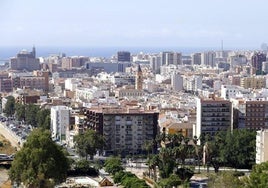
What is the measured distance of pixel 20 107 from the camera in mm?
40156

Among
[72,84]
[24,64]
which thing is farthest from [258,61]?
[72,84]

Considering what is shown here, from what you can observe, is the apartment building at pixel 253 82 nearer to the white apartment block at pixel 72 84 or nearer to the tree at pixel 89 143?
the white apartment block at pixel 72 84

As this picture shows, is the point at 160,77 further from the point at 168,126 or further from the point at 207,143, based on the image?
the point at 207,143

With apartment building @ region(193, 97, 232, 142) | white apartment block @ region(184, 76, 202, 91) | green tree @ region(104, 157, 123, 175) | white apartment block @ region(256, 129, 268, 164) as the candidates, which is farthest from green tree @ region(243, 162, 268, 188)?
white apartment block @ region(184, 76, 202, 91)

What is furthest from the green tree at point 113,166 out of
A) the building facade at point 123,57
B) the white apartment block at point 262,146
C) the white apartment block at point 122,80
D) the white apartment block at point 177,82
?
the building facade at point 123,57

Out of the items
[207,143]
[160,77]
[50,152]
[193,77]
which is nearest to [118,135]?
[207,143]

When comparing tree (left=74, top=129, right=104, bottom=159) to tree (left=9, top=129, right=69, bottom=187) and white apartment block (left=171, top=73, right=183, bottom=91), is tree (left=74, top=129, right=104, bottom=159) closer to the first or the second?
tree (left=9, top=129, right=69, bottom=187)

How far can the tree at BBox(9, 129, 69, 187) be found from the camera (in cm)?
1984

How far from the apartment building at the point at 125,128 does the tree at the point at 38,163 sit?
8074mm

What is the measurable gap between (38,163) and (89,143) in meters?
6.72

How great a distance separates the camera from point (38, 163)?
66.0 feet

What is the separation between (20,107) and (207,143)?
57.5 ft

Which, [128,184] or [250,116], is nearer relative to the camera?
[128,184]

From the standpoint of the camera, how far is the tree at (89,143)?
2681 cm
